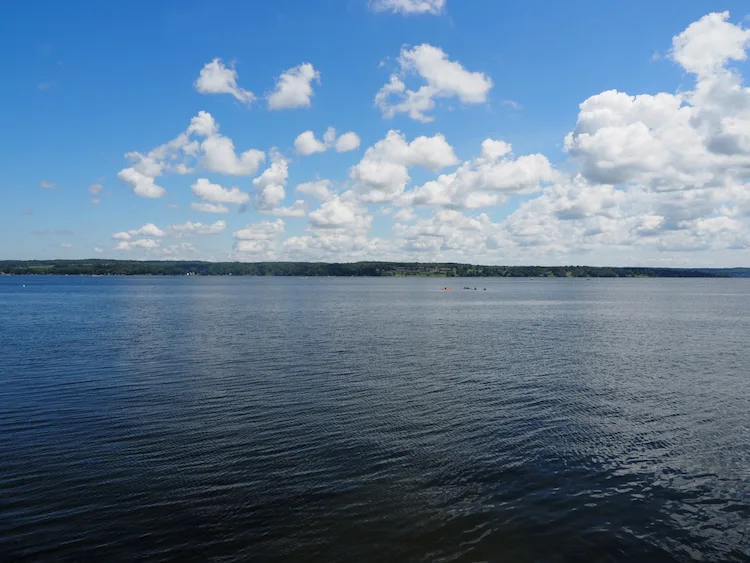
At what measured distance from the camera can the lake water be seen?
1505 cm

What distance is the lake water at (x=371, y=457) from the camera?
593 inches

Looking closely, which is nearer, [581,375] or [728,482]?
[728,482]

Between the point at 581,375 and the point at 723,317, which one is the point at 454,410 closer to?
the point at 581,375

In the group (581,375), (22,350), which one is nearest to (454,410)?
(581,375)

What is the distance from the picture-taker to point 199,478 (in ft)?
61.4


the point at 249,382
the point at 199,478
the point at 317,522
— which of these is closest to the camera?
the point at 317,522

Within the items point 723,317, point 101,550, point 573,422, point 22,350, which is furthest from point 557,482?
point 723,317

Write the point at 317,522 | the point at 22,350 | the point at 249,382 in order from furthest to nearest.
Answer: the point at 22,350
the point at 249,382
the point at 317,522

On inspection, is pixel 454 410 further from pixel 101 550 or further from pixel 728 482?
pixel 101 550

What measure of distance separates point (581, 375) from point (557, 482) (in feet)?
69.6

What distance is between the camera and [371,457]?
2105 centimetres

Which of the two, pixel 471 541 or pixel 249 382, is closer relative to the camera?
pixel 471 541

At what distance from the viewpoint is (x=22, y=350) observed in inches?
1822

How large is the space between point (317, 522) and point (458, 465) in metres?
6.74
